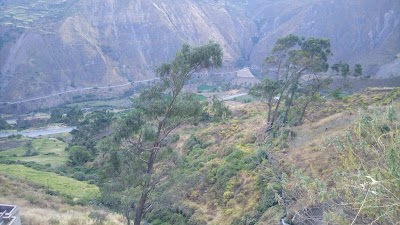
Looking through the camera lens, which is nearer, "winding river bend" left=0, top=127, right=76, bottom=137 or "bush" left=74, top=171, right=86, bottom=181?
"bush" left=74, top=171, right=86, bottom=181

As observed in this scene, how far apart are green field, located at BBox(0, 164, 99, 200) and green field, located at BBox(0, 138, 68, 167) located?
581 cm

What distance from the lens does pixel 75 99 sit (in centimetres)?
7669

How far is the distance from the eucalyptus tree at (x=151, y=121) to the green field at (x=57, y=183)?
11.1 m

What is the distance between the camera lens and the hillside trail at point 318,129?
21.0 m

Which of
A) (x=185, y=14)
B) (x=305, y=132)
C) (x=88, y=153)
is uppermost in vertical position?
(x=185, y=14)

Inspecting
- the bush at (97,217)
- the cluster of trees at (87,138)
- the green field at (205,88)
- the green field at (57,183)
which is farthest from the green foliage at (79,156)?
the green field at (205,88)

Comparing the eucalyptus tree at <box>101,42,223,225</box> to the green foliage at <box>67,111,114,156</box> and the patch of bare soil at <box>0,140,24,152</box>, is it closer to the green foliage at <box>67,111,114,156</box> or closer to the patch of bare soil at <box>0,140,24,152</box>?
the green foliage at <box>67,111,114,156</box>

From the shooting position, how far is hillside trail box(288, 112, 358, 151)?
2097cm

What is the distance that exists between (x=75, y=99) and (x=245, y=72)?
40305 mm

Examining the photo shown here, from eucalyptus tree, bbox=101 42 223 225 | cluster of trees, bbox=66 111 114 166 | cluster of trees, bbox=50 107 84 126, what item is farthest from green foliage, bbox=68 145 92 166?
eucalyptus tree, bbox=101 42 223 225

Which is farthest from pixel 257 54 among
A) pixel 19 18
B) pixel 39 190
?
pixel 39 190

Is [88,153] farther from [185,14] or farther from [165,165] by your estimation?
[185,14]

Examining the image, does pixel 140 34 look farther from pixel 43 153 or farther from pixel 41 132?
pixel 43 153

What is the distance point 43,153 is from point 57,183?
15924mm
